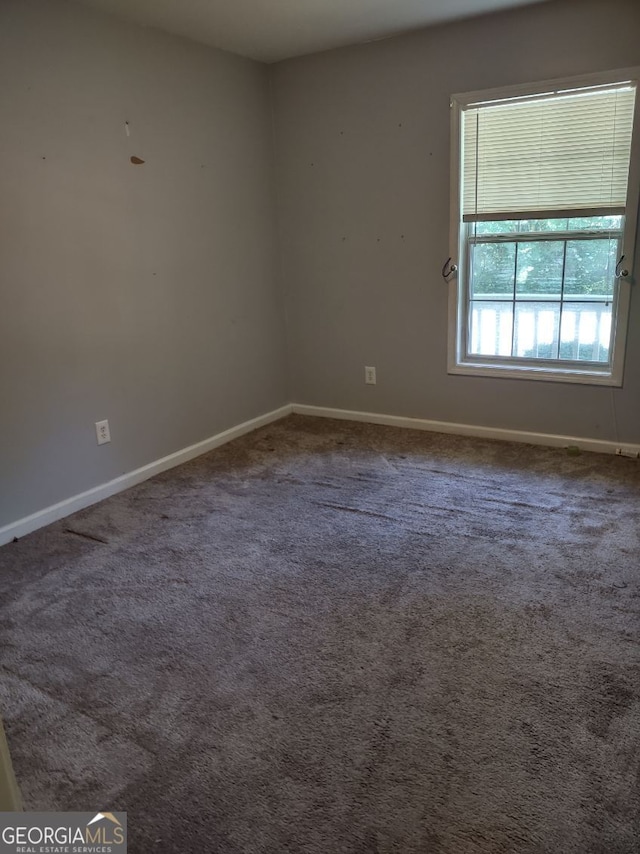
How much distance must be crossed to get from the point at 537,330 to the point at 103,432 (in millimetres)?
2532

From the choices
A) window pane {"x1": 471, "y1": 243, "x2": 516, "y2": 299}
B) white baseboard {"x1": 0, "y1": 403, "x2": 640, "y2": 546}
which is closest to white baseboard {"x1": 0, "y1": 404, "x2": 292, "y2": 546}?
white baseboard {"x1": 0, "y1": 403, "x2": 640, "y2": 546}

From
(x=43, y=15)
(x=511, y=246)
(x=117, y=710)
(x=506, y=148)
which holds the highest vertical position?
(x=43, y=15)

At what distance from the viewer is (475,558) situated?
2.56 m

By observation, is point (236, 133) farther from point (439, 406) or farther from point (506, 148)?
point (439, 406)

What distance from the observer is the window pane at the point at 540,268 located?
351 centimetres

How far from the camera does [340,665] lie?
1966 millimetres

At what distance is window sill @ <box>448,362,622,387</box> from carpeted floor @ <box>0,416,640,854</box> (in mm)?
542

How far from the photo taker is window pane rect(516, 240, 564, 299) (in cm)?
351

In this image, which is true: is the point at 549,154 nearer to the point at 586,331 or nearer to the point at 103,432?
the point at 586,331

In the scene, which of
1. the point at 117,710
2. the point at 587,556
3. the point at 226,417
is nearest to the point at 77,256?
the point at 226,417

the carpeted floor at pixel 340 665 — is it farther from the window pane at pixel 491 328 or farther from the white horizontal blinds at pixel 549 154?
the white horizontal blinds at pixel 549 154

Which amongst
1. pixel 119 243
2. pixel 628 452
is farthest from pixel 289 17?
pixel 628 452

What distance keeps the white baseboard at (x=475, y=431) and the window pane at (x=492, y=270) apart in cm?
84

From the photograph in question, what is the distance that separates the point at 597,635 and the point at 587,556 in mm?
534
